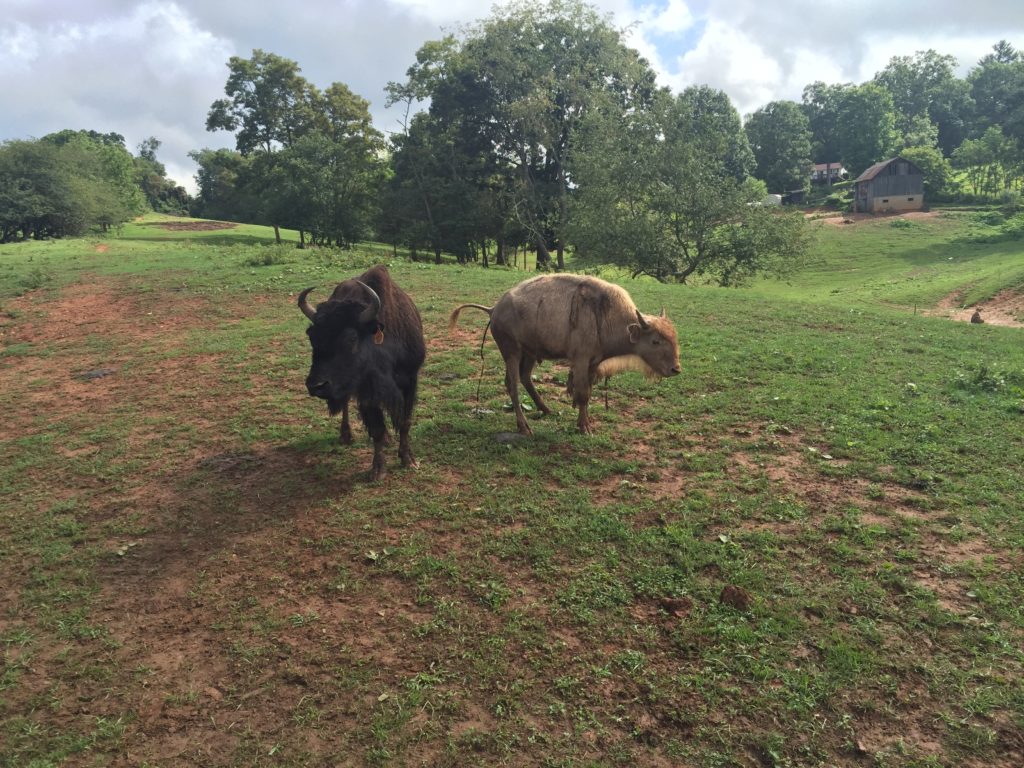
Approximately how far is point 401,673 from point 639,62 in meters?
43.8

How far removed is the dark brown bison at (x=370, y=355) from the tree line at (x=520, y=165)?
72.2 ft

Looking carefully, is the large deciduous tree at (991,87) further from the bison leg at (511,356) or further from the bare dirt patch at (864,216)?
the bison leg at (511,356)

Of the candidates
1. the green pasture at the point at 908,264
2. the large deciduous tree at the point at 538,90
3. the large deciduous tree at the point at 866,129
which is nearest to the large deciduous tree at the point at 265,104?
the large deciduous tree at the point at 538,90

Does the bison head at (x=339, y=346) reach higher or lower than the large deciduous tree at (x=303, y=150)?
lower

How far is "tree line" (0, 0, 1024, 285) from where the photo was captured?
89.6 feet

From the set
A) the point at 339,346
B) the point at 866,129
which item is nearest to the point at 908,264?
the point at 339,346

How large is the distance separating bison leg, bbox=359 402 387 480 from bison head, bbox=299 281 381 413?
1.15 feet

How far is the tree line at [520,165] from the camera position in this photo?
2731cm

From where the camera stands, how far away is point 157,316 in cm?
1502

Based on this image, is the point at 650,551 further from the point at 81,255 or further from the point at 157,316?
the point at 81,255

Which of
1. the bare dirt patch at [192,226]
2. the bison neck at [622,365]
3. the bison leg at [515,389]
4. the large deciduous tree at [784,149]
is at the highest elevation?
the large deciduous tree at [784,149]

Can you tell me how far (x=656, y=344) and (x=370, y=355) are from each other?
3.76 metres

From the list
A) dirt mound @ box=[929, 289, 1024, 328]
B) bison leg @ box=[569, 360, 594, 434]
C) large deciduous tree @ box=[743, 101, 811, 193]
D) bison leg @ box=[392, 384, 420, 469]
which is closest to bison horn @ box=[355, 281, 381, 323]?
bison leg @ box=[392, 384, 420, 469]

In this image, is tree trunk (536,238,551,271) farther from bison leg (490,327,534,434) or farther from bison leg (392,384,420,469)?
bison leg (392,384,420,469)
